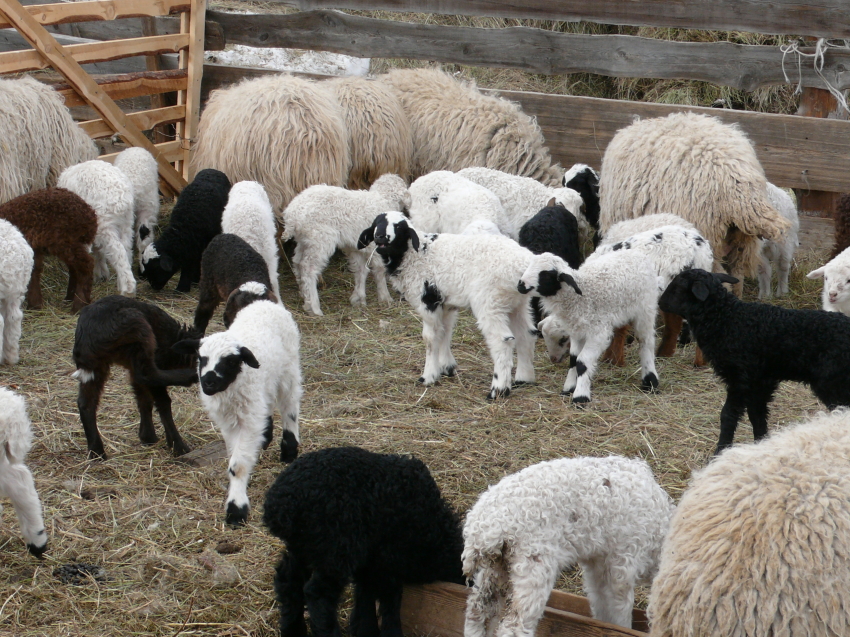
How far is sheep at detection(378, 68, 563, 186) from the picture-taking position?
31.5ft

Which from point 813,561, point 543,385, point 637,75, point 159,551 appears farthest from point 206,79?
point 813,561

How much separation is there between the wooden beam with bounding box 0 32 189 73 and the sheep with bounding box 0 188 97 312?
195 cm

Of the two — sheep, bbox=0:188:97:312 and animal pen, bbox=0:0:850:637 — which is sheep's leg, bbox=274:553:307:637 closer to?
sheep, bbox=0:188:97:312

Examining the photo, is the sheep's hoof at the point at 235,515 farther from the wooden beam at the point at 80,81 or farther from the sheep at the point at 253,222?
the wooden beam at the point at 80,81

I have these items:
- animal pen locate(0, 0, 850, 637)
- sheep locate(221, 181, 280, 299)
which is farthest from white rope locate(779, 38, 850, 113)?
sheep locate(221, 181, 280, 299)

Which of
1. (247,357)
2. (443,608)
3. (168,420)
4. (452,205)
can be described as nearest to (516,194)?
(452,205)

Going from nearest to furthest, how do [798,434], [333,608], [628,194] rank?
[798,434] → [333,608] → [628,194]

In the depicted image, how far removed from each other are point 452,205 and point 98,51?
4.17m

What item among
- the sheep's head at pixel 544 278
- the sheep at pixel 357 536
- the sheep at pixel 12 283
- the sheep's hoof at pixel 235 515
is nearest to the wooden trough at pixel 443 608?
the sheep at pixel 357 536

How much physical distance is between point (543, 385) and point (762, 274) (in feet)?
10.2

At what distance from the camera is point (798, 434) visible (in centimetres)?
330

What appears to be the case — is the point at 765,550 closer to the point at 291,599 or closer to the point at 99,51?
the point at 291,599

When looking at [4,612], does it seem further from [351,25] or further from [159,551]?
[351,25]

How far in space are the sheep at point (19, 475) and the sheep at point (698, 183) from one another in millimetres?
5650
